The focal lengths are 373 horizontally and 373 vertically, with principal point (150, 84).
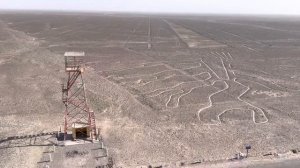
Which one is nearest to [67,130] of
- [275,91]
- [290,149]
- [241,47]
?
[290,149]

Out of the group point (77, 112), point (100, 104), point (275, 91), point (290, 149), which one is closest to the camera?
point (290, 149)

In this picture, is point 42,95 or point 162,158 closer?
point 162,158

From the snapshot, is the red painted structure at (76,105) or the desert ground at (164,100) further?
the desert ground at (164,100)

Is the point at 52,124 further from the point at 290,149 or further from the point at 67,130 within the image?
the point at 290,149

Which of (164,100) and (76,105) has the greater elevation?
(76,105)

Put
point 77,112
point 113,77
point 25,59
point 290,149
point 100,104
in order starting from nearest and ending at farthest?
1. point 290,149
2. point 77,112
3. point 100,104
4. point 113,77
5. point 25,59

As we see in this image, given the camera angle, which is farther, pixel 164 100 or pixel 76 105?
pixel 164 100

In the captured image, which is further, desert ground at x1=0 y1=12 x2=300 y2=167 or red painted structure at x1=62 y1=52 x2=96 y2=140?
desert ground at x1=0 y1=12 x2=300 y2=167
